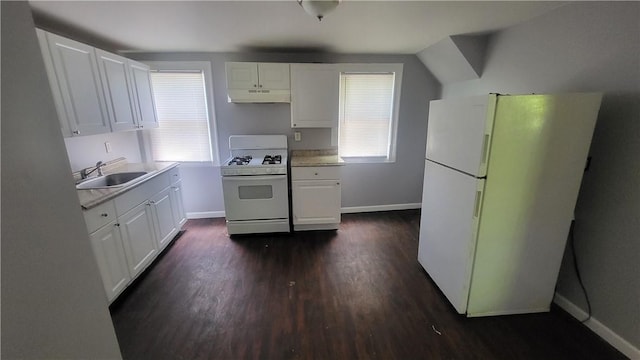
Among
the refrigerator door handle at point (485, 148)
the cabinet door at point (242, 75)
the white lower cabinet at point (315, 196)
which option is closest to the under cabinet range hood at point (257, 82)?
the cabinet door at point (242, 75)

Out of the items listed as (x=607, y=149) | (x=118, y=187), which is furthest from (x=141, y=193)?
(x=607, y=149)

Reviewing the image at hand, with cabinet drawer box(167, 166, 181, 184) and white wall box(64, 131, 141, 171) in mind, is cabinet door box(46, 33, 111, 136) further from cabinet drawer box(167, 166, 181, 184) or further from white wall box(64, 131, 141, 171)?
cabinet drawer box(167, 166, 181, 184)

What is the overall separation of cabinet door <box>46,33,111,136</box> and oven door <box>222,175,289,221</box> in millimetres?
1229

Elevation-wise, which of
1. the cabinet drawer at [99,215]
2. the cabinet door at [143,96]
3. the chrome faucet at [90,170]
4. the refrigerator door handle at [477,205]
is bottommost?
the cabinet drawer at [99,215]

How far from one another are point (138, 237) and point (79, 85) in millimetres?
1313

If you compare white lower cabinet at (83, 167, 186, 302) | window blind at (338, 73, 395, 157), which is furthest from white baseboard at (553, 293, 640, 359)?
white lower cabinet at (83, 167, 186, 302)

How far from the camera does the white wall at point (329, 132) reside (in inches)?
131

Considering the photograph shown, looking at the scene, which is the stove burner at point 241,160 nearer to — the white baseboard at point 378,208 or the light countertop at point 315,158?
the light countertop at point 315,158

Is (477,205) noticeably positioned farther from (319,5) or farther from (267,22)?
(267,22)

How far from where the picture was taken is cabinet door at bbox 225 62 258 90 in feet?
9.76

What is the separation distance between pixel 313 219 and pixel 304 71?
180 cm

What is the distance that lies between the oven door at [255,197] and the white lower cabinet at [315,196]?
5.8 inches

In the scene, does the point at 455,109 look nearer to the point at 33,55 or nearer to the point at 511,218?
the point at 511,218

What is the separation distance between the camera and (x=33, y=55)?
579 mm
